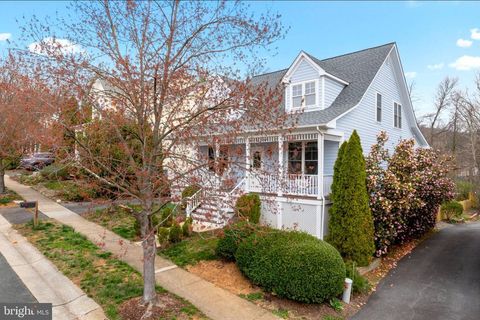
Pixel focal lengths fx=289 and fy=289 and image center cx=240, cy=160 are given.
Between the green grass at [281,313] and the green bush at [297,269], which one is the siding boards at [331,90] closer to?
the green bush at [297,269]

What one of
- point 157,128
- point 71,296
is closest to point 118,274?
point 71,296

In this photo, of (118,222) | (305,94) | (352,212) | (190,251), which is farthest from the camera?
(305,94)

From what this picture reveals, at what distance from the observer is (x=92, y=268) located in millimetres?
7367

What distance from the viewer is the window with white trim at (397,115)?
53.5 ft

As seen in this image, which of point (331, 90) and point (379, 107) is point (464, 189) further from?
point (331, 90)

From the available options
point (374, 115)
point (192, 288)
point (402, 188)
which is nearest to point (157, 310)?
point (192, 288)

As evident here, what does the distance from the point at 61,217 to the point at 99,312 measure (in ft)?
27.0

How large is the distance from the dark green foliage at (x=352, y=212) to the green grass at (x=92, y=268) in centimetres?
538

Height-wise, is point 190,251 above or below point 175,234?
below

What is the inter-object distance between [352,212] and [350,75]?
330 inches

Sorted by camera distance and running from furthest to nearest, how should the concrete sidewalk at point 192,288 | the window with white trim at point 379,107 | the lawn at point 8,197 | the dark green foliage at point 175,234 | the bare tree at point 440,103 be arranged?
the bare tree at point 440,103 → the window with white trim at point 379,107 → the lawn at point 8,197 → the dark green foliage at point 175,234 → the concrete sidewalk at point 192,288

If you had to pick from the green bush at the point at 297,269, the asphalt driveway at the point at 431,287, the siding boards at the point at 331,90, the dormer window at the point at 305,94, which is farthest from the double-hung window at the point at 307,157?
the green bush at the point at 297,269
